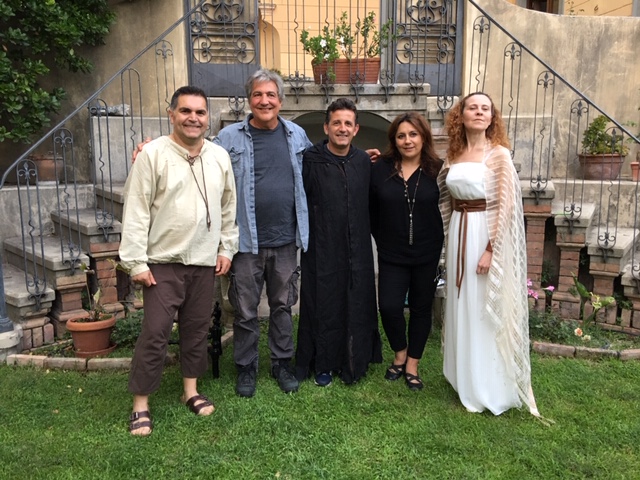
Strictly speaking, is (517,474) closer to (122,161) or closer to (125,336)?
(125,336)

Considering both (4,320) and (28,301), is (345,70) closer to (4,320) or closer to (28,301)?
(28,301)

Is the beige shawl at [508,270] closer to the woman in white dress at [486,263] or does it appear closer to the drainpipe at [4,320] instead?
the woman in white dress at [486,263]

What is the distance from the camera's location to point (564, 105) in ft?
21.5

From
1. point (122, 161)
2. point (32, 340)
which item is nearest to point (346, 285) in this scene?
point (32, 340)

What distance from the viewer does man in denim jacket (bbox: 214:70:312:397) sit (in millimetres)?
3193

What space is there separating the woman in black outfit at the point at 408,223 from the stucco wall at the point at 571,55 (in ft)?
12.4

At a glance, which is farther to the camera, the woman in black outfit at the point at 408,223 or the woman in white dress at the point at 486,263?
the woman in black outfit at the point at 408,223

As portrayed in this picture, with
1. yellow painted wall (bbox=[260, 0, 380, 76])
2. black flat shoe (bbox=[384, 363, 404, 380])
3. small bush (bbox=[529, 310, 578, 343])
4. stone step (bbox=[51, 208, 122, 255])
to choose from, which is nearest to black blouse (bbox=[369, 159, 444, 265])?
black flat shoe (bbox=[384, 363, 404, 380])

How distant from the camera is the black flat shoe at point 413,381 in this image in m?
3.52

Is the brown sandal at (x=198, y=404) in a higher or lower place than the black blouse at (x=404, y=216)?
lower

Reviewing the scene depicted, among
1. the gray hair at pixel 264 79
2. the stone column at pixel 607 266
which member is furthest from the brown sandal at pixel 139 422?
the stone column at pixel 607 266

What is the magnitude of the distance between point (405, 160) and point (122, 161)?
3714 mm

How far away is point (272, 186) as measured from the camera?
3.23 metres

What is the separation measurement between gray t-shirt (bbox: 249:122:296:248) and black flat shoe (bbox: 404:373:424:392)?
124 cm
